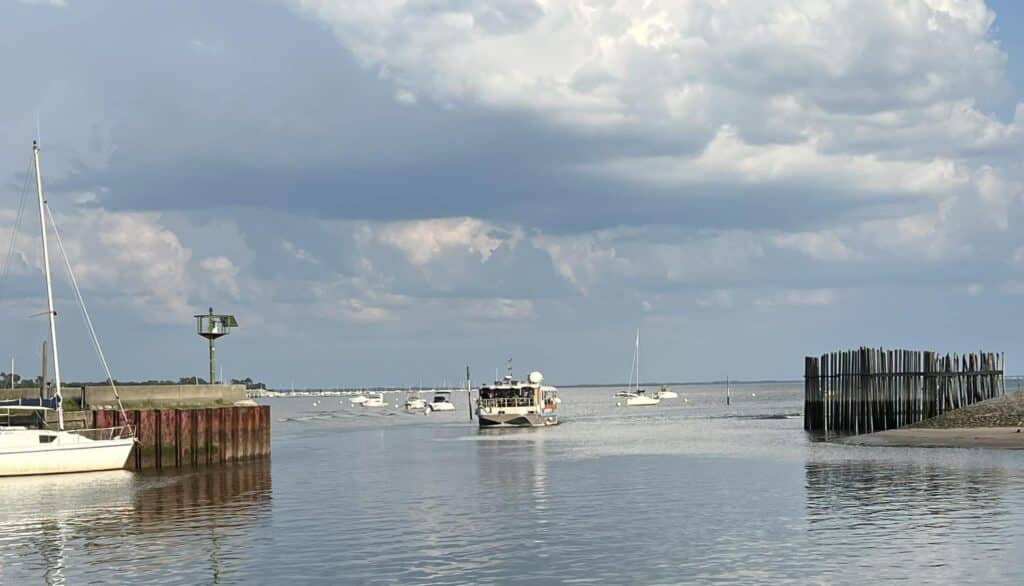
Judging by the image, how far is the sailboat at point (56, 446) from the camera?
2064 inches

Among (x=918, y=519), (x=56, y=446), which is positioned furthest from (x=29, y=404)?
(x=918, y=519)

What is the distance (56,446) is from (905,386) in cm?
4924

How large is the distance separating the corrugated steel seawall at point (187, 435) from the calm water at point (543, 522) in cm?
167

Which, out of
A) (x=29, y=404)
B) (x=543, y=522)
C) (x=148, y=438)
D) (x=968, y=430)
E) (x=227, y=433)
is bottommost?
(x=543, y=522)

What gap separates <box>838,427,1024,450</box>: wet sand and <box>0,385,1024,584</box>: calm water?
358 centimetres

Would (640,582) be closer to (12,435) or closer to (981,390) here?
(12,435)

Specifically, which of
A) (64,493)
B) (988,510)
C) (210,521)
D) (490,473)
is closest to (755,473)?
(490,473)

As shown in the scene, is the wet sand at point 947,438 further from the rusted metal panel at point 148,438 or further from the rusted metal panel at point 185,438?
the rusted metal panel at point 148,438

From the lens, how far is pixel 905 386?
7381 centimetres

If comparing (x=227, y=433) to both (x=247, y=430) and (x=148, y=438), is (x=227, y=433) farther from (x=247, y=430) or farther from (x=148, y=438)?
(x=148, y=438)

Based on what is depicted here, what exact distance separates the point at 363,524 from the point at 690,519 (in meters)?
10.1

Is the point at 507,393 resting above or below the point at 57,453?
above

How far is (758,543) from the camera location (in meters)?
31.4

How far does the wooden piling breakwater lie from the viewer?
73.0m
